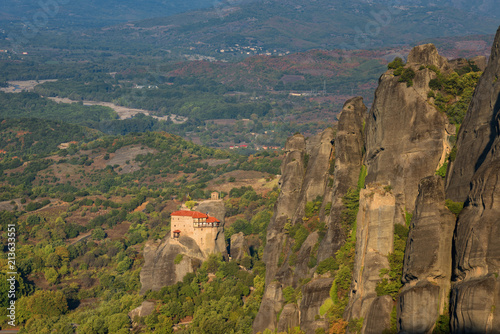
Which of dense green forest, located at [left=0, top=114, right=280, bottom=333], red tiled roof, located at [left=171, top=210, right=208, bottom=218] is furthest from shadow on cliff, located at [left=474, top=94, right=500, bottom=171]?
red tiled roof, located at [left=171, top=210, right=208, bottom=218]

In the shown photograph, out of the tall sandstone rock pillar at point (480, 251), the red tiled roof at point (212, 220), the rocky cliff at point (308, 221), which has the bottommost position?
the red tiled roof at point (212, 220)

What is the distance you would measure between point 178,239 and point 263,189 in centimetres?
8387

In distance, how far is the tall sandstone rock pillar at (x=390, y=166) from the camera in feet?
173

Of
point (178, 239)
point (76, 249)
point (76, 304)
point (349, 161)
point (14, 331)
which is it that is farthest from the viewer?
point (76, 249)

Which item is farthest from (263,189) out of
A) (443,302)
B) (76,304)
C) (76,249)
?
(443,302)

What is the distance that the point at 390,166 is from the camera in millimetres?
58062

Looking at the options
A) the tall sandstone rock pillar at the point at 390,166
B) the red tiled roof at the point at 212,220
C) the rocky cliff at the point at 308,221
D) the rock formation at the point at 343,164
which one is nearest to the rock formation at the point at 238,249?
the red tiled roof at the point at 212,220

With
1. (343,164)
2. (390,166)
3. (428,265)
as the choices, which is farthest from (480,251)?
(343,164)

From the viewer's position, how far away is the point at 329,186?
2800 inches

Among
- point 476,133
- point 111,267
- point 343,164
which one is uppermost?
point 476,133

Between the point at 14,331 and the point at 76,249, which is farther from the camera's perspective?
the point at 76,249

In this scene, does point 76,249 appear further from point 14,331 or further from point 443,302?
point 443,302

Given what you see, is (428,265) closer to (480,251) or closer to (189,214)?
(480,251)

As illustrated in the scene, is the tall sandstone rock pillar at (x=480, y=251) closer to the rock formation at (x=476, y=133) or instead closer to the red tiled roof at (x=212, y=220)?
the rock formation at (x=476, y=133)
